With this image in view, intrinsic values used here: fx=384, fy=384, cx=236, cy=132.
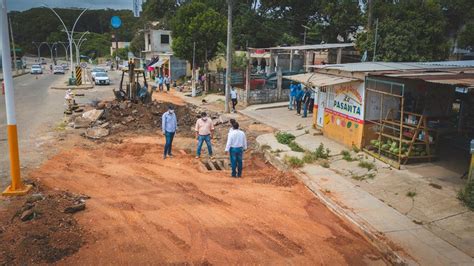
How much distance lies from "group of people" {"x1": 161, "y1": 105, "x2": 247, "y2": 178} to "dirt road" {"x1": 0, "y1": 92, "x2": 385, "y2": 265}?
0.54 m

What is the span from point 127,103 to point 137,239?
577 inches

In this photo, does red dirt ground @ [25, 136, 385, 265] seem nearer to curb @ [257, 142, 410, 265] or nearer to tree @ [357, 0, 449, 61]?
curb @ [257, 142, 410, 265]

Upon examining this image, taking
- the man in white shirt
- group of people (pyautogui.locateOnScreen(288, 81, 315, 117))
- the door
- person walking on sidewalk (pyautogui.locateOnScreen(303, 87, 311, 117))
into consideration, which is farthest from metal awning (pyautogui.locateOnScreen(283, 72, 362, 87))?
group of people (pyautogui.locateOnScreen(288, 81, 315, 117))

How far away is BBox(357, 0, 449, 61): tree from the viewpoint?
73.0 feet

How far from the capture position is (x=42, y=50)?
438 ft

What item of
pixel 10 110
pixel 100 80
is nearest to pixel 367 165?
pixel 10 110

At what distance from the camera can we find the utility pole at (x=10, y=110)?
25.0 ft

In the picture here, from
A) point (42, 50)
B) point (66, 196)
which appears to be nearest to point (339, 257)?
point (66, 196)

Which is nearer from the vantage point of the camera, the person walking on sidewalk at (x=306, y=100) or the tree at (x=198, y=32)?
the person walking on sidewalk at (x=306, y=100)

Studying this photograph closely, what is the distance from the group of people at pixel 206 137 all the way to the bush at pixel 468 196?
5116 millimetres

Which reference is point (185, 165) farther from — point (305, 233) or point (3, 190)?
point (305, 233)

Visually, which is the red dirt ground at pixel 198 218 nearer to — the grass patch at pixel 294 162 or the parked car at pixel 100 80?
the grass patch at pixel 294 162

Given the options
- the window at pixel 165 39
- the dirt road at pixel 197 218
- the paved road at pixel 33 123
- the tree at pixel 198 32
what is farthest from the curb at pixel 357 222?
the window at pixel 165 39

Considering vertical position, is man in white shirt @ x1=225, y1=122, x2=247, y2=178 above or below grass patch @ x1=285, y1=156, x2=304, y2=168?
above
